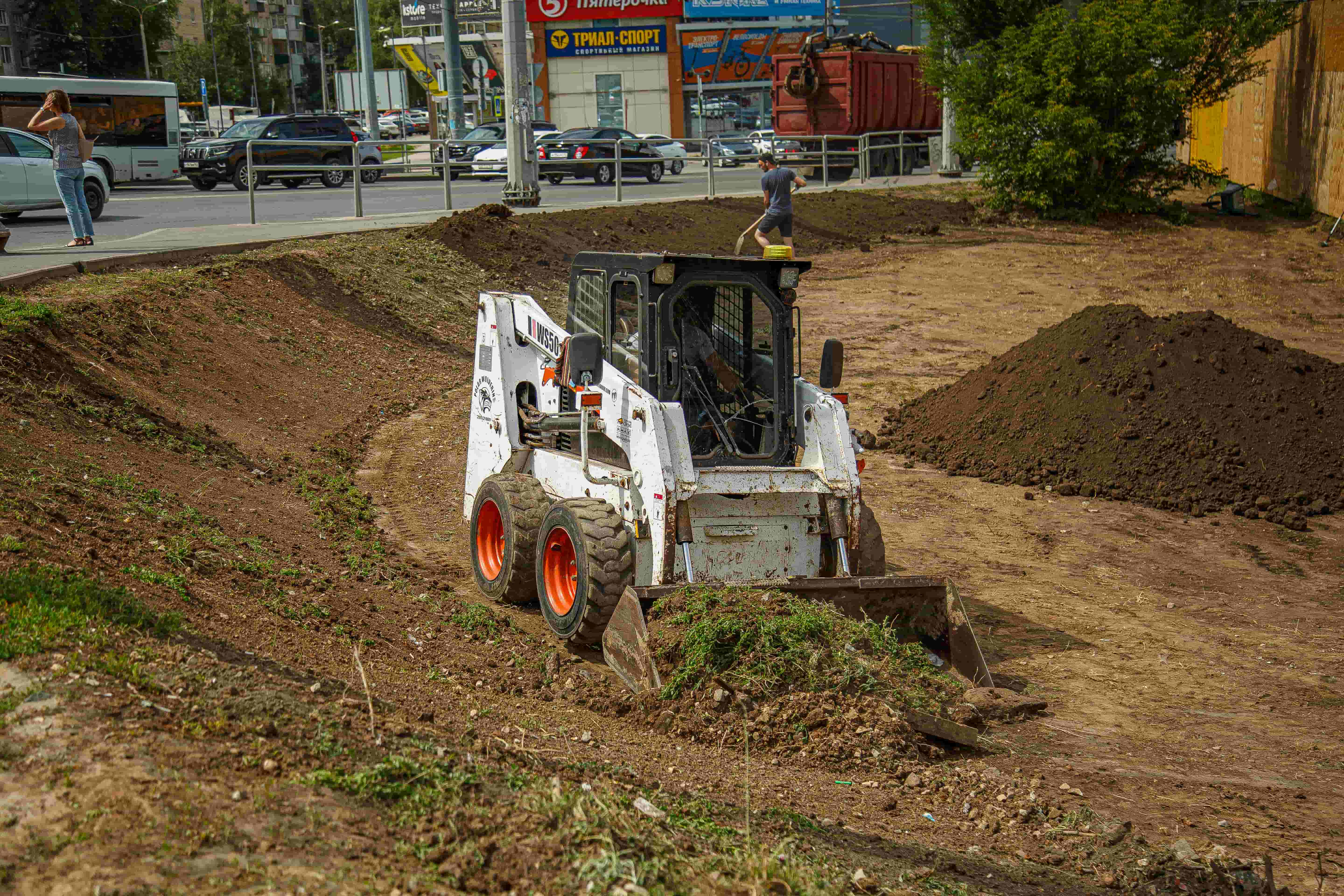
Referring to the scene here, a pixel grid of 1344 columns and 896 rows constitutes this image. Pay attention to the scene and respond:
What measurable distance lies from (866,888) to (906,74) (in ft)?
125

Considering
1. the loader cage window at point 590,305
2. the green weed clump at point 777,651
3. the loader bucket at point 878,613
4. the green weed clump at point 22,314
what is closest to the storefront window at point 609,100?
the green weed clump at point 22,314

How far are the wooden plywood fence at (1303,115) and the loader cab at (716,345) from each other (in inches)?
907

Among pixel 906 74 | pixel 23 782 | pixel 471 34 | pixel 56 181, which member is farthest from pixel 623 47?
pixel 23 782

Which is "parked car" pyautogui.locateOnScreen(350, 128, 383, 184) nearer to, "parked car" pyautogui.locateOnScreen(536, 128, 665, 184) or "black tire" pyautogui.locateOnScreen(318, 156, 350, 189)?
"black tire" pyautogui.locateOnScreen(318, 156, 350, 189)

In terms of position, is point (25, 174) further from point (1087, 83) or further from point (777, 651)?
point (1087, 83)

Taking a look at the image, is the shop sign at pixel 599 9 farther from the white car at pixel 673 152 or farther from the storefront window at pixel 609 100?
the white car at pixel 673 152

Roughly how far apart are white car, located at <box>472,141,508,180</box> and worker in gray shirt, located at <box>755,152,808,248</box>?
1417 centimetres

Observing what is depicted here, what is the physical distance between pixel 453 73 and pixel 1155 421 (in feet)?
123

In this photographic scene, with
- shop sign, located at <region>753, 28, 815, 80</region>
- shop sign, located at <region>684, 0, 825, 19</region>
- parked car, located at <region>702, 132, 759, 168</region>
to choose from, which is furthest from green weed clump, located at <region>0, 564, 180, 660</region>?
shop sign, located at <region>753, 28, 815, 80</region>

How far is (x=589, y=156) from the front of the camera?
3569cm

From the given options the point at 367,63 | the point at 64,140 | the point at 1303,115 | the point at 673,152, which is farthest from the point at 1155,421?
the point at 367,63

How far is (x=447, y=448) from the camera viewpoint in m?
12.8

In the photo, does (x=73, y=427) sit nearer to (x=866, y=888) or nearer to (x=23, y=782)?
(x=23, y=782)

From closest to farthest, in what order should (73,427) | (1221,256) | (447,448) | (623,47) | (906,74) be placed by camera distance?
(73,427)
(447,448)
(1221,256)
(906,74)
(623,47)
